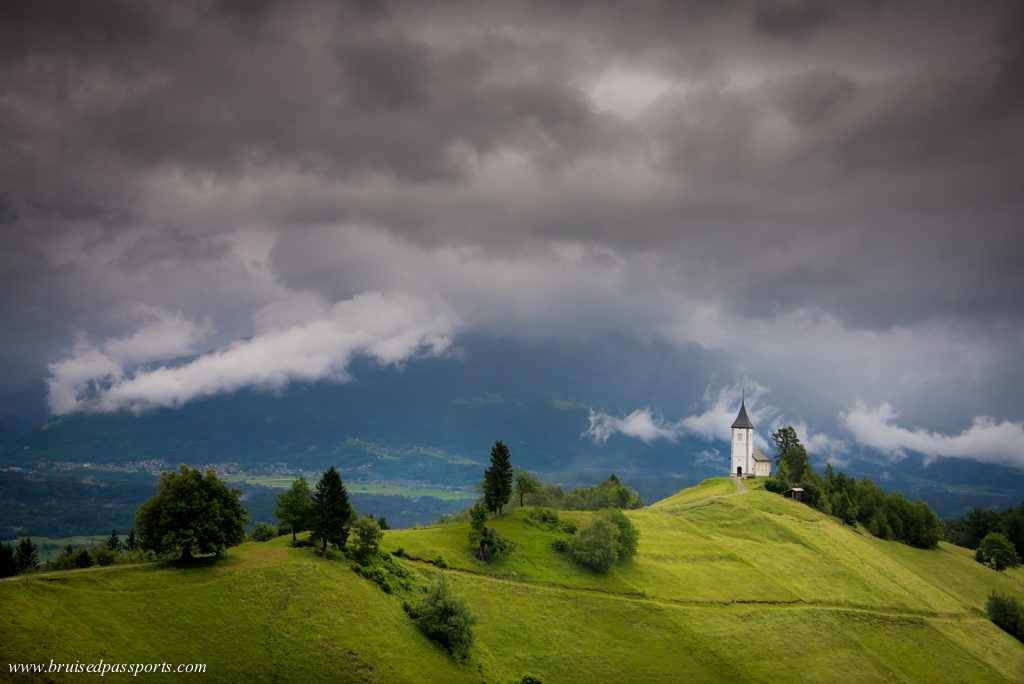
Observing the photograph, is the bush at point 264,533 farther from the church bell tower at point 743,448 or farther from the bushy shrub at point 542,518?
the church bell tower at point 743,448

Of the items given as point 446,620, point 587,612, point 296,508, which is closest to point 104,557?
point 296,508

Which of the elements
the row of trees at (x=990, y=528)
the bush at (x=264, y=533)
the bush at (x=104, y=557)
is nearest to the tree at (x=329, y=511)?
the bush at (x=104, y=557)

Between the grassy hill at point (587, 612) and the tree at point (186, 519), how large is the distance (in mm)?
2678

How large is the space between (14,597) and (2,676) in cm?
955

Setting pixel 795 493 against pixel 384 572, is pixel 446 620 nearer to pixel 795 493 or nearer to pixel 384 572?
pixel 384 572

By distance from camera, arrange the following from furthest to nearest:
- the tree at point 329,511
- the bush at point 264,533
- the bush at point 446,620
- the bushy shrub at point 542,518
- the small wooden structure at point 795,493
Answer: the small wooden structure at point 795,493, the bush at point 264,533, the bushy shrub at point 542,518, the tree at point 329,511, the bush at point 446,620

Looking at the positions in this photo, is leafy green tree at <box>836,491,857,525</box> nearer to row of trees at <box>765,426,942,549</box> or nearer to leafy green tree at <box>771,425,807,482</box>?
row of trees at <box>765,426,942,549</box>

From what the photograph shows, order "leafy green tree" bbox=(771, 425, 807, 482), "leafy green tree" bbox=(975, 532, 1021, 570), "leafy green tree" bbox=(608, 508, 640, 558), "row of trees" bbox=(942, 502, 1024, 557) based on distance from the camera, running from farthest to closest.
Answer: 1. "row of trees" bbox=(942, 502, 1024, 557)
2. "leafy green tree" bbox=(771, 425, 807, 482)
3. "leafy green tree" bbox=(975, 532, 1021, 570)
4. "leafy green tree" bbox=(608, 508, 640, 558)

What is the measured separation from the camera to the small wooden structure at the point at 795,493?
492 feet

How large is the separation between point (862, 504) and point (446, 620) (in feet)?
416

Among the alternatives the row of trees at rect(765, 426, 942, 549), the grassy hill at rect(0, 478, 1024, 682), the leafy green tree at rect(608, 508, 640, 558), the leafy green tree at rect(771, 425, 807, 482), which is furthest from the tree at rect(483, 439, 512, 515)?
the leafy green tree at rect(771, 425, 807, 482)

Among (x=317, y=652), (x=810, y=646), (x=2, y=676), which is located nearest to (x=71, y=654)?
(x=2, y=676)

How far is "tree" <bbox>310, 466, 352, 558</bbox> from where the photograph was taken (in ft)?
229

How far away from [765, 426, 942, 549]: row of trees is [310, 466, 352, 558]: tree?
12055 cm
